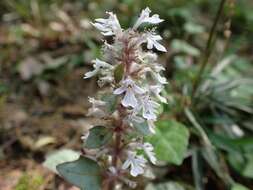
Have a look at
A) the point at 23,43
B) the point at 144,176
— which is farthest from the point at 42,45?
the point at 144,176

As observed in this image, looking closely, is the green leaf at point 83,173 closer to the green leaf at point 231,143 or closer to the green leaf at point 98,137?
the green leaf at point 98,137

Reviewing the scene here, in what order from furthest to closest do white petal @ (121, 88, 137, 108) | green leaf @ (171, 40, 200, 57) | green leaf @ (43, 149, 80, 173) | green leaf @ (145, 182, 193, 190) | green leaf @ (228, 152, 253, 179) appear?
green leaf @ (171, 40, 200, 57) < green leaf @ (228, 152, 253, 179) < green leaf @ (145, 182, 193, 190) < green leaf @ (43, 149, 80, 173) < white petal @ (121, 88, 137, 108)

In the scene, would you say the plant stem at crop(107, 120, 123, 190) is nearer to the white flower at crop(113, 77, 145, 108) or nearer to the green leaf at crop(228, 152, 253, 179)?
the white flower at crop(113, 77, 145, 108)

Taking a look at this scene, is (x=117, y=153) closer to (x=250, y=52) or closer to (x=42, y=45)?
(x=42, y=45)

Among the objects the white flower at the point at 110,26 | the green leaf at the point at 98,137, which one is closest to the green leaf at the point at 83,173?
the green leaf at the point at 98,137

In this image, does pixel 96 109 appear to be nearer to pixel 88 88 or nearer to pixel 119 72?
pixel 119 72

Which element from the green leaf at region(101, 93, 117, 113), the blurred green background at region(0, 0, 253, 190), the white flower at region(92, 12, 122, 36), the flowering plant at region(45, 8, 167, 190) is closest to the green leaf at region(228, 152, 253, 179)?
the blurred green background at region(0, 0, 253, 190)

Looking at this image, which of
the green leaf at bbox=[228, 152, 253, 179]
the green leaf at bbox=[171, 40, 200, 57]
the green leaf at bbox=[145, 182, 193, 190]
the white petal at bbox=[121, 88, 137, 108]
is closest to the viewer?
the white petal at bbox=[121, 88, 137, 108]
